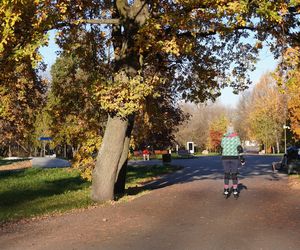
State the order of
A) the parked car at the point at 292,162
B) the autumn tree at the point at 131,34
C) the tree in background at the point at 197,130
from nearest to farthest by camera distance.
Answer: the autumn tree at the point at 131,34 → the parked car at the point at 292,162 → the tree in background at the point at 197,130

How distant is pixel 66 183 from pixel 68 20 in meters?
10.5

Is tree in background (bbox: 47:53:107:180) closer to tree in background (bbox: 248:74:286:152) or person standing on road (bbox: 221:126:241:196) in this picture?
person standing on road (bbox: 221:126:241:196)

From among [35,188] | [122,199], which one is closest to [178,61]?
[122,199]

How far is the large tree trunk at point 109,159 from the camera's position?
1265 centimetres

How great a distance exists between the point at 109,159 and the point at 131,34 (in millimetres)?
3544

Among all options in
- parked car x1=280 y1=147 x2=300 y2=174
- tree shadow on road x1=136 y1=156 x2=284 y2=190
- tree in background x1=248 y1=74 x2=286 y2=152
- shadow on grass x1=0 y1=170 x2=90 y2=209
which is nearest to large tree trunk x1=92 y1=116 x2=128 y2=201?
shadow on grass x1=0 y1=170 x2=90 y2=209

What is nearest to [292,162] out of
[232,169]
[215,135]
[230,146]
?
[232,169]

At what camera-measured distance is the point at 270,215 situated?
9.34m

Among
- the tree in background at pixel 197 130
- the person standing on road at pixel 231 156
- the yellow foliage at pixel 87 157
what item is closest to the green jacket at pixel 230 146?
the person standing on road at pixel 231 156

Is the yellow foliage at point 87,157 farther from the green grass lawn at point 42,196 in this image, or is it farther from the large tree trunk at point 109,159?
the large tree trunk at point 109,159

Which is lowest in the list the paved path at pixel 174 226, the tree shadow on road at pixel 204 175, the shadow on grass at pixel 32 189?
the shadow on grass at pixel 32 189

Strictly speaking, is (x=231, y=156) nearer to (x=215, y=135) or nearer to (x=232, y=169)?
(x=232, y=169)

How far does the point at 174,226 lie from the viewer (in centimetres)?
834

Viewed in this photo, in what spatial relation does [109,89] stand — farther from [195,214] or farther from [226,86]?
[226,86]
